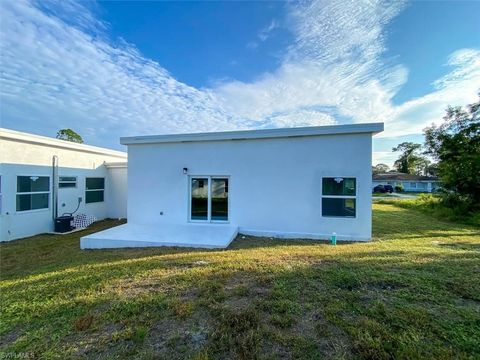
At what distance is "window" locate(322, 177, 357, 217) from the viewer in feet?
23.5

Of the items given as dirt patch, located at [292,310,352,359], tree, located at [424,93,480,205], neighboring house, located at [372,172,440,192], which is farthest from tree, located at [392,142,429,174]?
dirt patch, located at [292,310,352,359]

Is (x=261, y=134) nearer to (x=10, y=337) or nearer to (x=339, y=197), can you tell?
(x=339, y=197)

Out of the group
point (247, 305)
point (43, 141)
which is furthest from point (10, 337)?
point (43, 141)

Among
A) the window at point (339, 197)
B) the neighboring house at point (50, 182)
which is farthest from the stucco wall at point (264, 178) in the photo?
the neighboring house at point (50, 182)

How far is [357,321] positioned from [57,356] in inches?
141

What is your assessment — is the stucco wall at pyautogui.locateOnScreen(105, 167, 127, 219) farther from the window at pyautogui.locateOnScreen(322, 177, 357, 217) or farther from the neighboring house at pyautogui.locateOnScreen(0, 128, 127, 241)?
the window at pyautogui.locateOnScreen(322, 177, 357, 217)

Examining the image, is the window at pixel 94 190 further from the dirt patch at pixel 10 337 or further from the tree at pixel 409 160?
the tree at pixel 409 160

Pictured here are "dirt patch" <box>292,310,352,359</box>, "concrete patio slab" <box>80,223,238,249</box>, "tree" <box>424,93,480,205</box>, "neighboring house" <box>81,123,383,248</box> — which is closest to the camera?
"dirt patch" <box>292,310,352,359</box>

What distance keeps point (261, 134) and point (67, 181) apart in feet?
31.4

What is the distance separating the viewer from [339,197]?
726 cm

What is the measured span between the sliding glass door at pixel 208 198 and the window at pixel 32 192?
6.58 m

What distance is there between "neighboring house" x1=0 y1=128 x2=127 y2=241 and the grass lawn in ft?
12.7

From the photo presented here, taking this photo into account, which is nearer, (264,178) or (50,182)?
(264,178)

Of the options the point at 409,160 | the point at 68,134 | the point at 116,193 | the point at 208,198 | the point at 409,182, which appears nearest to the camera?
the point at 208,198
